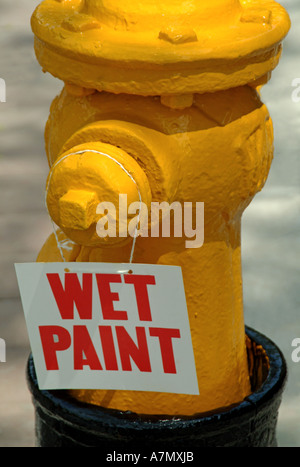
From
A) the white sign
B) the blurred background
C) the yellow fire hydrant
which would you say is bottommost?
the blurred background

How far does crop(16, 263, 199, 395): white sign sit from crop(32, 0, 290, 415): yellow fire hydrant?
79mm

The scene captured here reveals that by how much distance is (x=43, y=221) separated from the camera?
11.7ft

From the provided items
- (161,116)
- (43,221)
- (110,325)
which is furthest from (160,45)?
(43,221)

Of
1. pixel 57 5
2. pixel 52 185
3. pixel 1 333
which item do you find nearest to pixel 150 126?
pixel 52 185

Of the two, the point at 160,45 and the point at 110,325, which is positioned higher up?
the point at 160,45

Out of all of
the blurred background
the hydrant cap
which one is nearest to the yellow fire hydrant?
the hydrant cap

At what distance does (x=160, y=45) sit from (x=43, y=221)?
2187 mm

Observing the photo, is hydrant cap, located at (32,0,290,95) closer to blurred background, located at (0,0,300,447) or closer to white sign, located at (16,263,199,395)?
white sign, located at (16,263,199,395)

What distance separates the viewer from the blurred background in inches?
111

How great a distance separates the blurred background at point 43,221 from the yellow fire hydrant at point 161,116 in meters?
1.16

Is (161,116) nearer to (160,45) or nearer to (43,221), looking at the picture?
(160,45)

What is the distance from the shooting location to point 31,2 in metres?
5.04

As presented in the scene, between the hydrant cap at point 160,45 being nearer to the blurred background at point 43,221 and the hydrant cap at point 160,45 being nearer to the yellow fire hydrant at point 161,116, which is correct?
the yellow fire hydrant at point 161,116

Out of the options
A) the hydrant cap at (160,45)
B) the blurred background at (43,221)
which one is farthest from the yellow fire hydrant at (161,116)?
the blurred background at (43,221)
